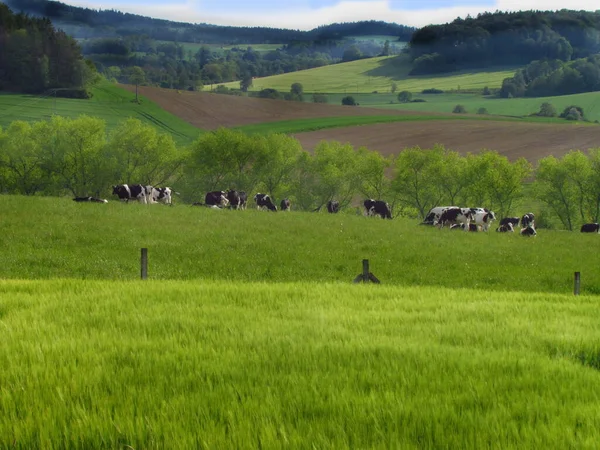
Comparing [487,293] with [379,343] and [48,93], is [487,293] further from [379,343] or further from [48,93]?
[48,93]

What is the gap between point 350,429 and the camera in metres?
5.31

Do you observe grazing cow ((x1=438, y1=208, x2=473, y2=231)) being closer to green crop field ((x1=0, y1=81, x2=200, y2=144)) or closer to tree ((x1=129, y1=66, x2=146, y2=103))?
green crop field ((x1=0, y1=81, x2=200, y2=144))

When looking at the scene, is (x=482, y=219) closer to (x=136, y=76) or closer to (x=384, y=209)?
(x=384, y=209)

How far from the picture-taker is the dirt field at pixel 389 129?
334 feet

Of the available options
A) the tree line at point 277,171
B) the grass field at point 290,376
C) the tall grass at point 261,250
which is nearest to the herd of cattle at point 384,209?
the tall grass at point 261,250

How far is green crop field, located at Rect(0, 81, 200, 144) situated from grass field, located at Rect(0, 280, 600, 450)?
96.9 meters

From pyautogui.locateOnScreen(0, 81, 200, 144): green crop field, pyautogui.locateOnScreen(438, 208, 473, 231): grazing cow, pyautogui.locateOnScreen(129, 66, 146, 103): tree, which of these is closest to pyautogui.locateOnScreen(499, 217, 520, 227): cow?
pyautogui.locateOnScreen(438, 208, 473, 231): grazing cow

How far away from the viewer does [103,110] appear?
116812mm

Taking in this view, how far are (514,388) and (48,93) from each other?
124244 millimetres

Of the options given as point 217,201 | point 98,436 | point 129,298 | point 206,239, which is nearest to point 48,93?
Result: point 217,201

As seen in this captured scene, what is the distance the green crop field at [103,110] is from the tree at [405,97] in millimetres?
72170

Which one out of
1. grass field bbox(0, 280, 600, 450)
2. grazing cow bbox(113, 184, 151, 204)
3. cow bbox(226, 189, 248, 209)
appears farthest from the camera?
cow bbox(226, 189, 248, 209)

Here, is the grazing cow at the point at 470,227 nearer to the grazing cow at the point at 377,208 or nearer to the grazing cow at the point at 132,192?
the grazing cow at the point at 377,208

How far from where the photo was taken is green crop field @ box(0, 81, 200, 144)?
344 ft
